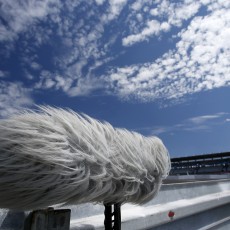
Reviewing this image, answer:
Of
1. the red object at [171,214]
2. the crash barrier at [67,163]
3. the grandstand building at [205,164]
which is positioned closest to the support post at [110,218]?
the crash barrier at [67,163]

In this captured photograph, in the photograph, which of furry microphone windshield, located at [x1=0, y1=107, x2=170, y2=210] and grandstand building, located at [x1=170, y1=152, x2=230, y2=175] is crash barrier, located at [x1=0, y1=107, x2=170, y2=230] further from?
grandstand building, located at [x1=170, y1=152, x2=230, y2=175]

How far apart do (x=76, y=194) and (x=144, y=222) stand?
185cm

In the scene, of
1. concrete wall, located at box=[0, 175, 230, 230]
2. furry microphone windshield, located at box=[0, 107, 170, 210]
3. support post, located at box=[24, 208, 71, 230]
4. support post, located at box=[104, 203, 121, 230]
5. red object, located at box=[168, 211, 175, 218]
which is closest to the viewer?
furry microphone windshield, located at box=[0, 107, 170, 210]

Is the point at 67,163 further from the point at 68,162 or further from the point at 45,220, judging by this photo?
the point at 45,220

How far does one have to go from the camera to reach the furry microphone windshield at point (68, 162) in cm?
95

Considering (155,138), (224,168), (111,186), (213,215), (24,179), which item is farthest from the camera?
(224,168)

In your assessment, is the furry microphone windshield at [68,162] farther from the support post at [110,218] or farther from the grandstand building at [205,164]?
the grandstand building at [205,164]

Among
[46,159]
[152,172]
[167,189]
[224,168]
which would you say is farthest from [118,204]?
[224,168]

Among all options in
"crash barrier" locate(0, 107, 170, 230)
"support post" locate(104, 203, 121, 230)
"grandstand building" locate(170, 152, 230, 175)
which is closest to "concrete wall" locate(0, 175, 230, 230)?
"support post" locate(104, 203, 121, 230)

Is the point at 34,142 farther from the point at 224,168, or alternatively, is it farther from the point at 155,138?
the point at 224,168

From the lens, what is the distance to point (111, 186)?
3.95 feet

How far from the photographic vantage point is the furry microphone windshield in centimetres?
95

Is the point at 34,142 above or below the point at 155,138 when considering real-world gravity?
below

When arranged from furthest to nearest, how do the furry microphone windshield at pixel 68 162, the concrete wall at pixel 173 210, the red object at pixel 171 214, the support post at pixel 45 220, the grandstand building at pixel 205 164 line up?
the grandstand building at pixel 205 164 < the red object at pixel 171 214 < the concrete wall at pixel 173 210 < the support post at pixel 45 220 < the furry microphone windshield at pixel 68 162
